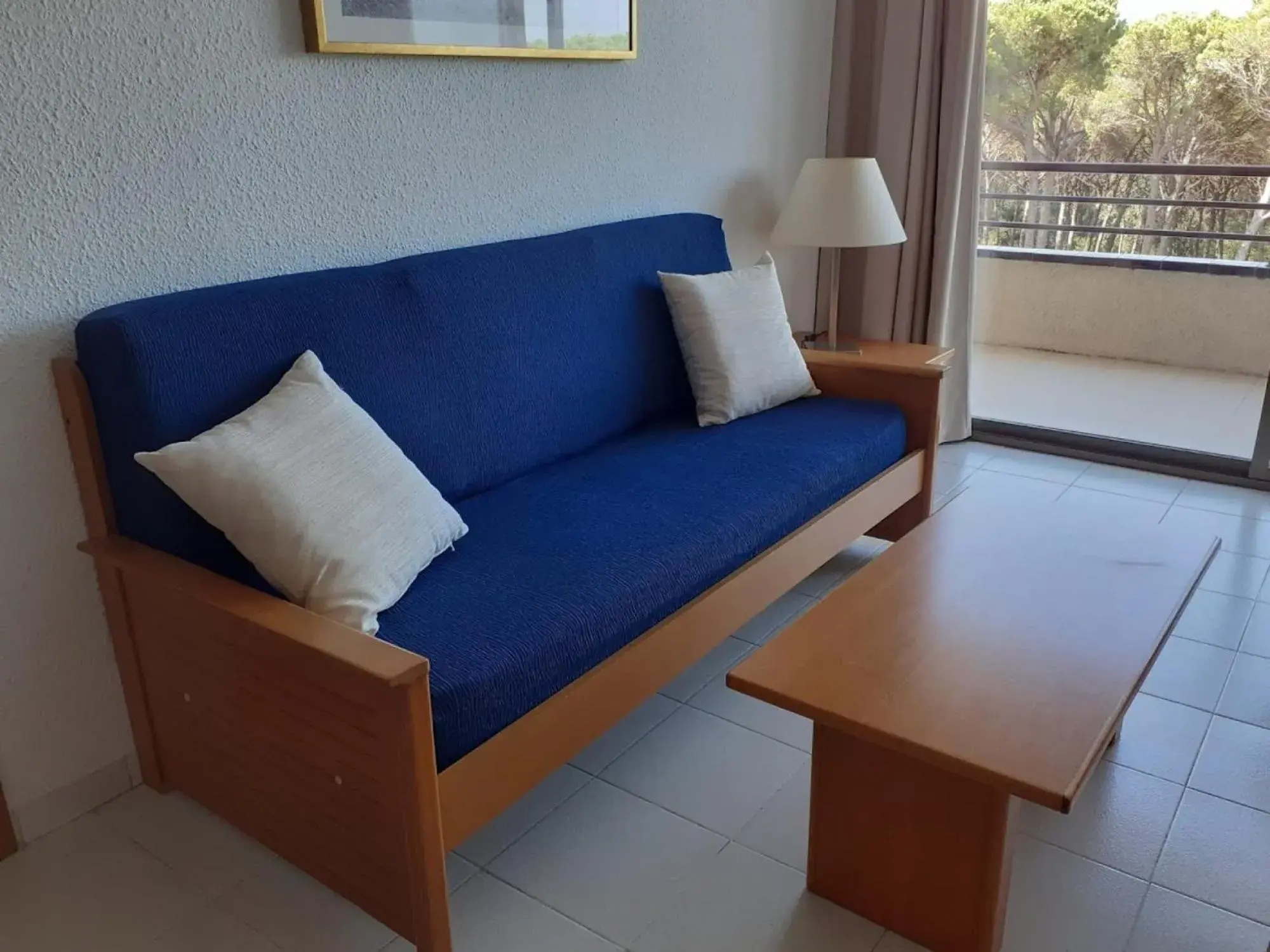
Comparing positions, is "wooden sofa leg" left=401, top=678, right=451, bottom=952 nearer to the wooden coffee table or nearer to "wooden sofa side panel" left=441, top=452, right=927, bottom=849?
"wooden sofa side panel" left=441, top=452, right=927, bottom=849

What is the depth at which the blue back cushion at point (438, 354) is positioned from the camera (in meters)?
1.70

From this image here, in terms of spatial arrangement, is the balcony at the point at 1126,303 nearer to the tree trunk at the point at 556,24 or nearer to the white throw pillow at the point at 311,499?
the tree trunk at the point at 556,24

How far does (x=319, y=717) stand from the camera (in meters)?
1.47

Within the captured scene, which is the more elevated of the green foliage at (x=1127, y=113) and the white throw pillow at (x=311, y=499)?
the green foliage at (x=1127, y=113)

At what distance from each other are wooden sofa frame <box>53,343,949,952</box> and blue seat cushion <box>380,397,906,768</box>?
0.06m

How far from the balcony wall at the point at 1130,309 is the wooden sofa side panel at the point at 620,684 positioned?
1830 mm

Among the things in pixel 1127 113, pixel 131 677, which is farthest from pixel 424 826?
pixel 1127 113

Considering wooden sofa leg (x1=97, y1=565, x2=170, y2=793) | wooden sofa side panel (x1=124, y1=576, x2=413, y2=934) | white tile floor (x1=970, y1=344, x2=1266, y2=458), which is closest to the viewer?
wooden sofa side panel (x1=124, y1=576, x2=413, y2=934)

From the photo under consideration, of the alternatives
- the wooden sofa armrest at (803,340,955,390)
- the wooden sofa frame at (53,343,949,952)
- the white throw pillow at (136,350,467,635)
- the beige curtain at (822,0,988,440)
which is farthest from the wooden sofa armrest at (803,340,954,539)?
the white throw pillow at (136,350,467,635)

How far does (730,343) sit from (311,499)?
1.38 m

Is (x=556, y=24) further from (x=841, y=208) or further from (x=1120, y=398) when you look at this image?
(x=1120, y=398)

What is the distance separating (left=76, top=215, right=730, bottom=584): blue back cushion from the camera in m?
1.70

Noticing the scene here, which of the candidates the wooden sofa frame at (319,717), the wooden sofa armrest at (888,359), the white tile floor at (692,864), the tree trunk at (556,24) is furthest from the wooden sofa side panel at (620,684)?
the tree trunk at (556,24)

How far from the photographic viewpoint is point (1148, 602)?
182cm
